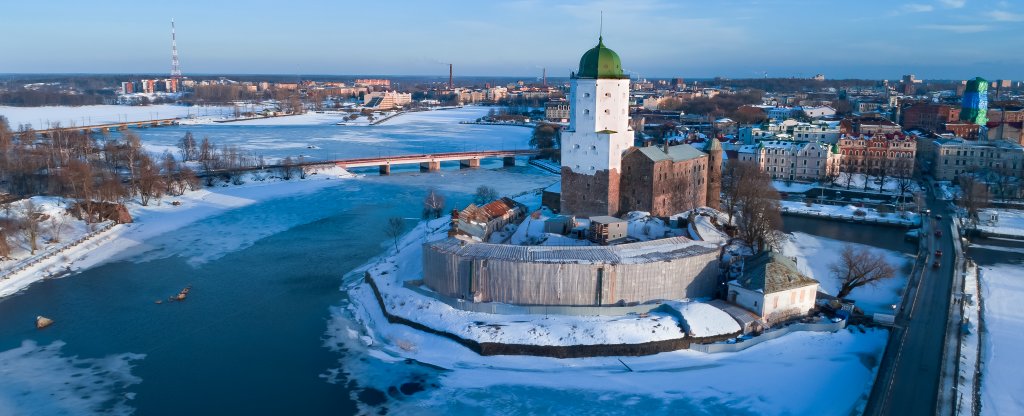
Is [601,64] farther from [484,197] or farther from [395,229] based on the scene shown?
[484,197]

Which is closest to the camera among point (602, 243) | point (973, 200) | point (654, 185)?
point (602, 243)

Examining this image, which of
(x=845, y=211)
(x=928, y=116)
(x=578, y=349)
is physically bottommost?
(x=578, y=349)

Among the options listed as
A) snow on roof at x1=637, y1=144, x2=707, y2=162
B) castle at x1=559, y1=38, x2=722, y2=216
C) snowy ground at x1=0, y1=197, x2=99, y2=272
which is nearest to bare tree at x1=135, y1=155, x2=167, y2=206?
snowy ground at x1=0, y1=197, x2=99, y2=272

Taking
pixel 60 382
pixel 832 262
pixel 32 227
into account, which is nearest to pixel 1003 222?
pixel 832 262

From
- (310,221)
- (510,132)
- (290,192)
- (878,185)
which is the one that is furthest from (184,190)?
(510,132)

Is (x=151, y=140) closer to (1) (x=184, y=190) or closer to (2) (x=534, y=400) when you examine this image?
(1) (x=184, y=190)

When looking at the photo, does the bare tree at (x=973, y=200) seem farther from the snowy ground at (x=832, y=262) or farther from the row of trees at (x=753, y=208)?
the row of trees at (x=753, y=208)
